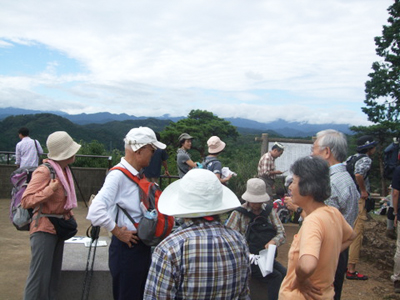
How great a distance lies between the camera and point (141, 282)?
8.89 ft

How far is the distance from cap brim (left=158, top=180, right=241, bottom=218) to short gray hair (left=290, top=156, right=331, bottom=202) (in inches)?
16.3

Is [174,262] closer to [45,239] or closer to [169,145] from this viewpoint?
[45,239]

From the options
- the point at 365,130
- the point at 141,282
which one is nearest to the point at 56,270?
the point at 141,282

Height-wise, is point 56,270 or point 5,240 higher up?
point 56,270

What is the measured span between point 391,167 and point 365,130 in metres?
8.12

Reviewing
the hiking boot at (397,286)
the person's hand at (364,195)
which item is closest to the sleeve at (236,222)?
the person's hand at (364,195)

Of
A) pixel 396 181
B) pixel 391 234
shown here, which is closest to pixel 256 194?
pixel 396 181

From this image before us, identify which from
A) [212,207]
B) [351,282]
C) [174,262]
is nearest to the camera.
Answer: [174,262]

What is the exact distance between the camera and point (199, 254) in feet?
5.60

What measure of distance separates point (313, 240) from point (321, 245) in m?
0.13

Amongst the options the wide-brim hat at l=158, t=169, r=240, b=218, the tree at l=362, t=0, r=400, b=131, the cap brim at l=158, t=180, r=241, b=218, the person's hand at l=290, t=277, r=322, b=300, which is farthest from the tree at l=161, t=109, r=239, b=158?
the wide-brim hat at l=158, t=169, r=240, b=218

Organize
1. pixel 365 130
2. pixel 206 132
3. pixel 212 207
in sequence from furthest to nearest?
pixel 206 132, pixel 365 130, pixel 212 207

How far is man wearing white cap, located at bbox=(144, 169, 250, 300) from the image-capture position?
5.55 feet

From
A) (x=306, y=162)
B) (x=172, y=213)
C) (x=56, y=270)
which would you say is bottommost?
(x=56, y=270)
